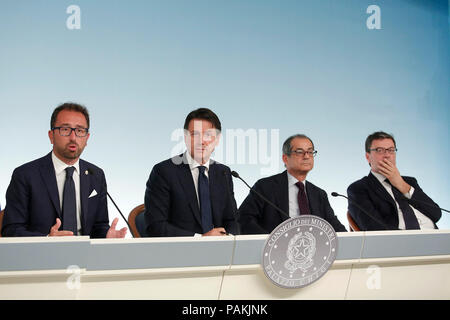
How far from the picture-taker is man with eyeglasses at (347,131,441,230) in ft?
8.47

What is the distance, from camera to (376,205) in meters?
2.67

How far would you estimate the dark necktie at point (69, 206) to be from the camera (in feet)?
6.50

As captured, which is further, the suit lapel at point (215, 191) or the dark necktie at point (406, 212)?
the dark necktie at point (406, 212)

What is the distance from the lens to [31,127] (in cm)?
352

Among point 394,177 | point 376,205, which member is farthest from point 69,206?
point 394,177

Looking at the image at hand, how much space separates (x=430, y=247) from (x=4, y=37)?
3.37 meters

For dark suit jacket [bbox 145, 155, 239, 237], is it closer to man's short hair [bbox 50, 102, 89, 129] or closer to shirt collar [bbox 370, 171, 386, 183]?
man's short hair [bbox 50, 102, 89, 129]

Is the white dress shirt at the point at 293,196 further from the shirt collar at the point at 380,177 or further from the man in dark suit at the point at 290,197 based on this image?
the shirt collar at the point at 380,177

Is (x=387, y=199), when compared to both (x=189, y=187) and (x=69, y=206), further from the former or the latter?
(x=69, y=206)

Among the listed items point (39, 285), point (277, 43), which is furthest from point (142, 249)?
point (277, 43)

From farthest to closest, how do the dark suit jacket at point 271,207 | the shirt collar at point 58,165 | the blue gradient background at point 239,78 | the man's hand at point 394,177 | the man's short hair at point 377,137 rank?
the blue gradient background at point 239,78
the man's short hair at point 377,137
the man's hand at point 394,177
the dark suit jacket at point 271,207
the shirt collar at point 58,165

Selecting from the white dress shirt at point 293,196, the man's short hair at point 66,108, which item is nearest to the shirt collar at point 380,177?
the white dress shirt at point 293,196

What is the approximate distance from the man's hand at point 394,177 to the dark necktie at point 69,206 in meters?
1.86

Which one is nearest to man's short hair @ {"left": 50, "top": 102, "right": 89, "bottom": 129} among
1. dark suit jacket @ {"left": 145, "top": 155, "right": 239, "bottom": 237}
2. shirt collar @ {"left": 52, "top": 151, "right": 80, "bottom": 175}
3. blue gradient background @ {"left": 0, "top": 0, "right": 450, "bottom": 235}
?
shirt collar @ {"left": 52, "top": 151, "right": 80, "bottom": 175}
